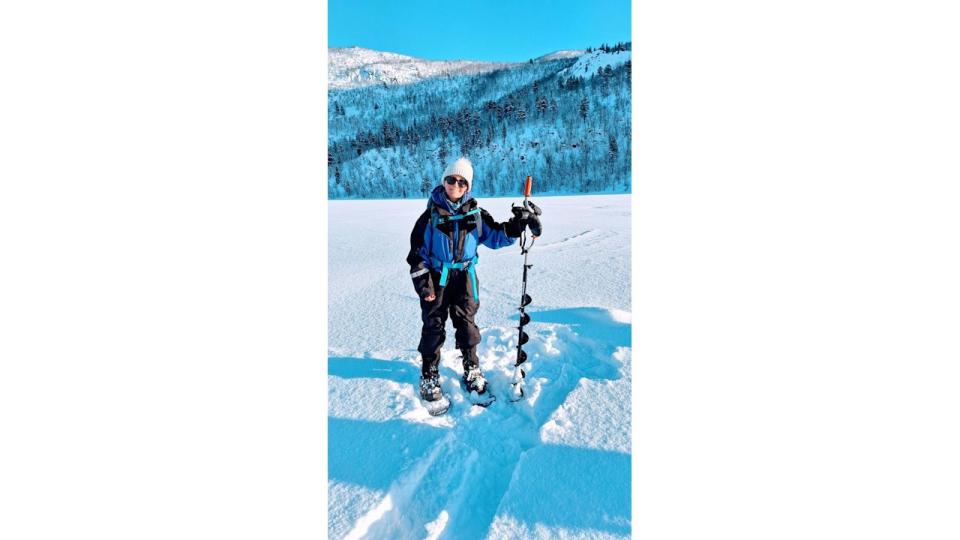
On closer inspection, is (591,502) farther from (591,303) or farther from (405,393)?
(591,303)

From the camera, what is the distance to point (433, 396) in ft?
6.84

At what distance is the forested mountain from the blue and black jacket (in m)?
15.3

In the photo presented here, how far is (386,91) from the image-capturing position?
189 ft

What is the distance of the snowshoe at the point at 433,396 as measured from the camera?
2.01m

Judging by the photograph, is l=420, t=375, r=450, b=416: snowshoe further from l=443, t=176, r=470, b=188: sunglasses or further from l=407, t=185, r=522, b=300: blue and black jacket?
l=443, t=176, r=470, b=188: sunglasses

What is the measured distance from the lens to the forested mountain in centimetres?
2336

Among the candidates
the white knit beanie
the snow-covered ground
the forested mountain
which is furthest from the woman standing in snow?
the forested mountain

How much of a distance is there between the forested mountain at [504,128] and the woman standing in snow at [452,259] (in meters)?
15.3

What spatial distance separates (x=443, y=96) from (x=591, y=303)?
63616 millimetres

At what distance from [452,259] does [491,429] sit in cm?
88

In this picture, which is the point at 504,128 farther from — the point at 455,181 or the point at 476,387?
the point at 476,387

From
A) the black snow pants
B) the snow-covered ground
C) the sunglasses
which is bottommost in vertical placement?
the snow-covered ground

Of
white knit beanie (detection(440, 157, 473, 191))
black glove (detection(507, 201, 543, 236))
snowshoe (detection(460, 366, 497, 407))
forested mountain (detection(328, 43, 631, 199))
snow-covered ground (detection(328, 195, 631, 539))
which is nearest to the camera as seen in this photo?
snow-covered ground (detection(328, 195, 631, 539))
